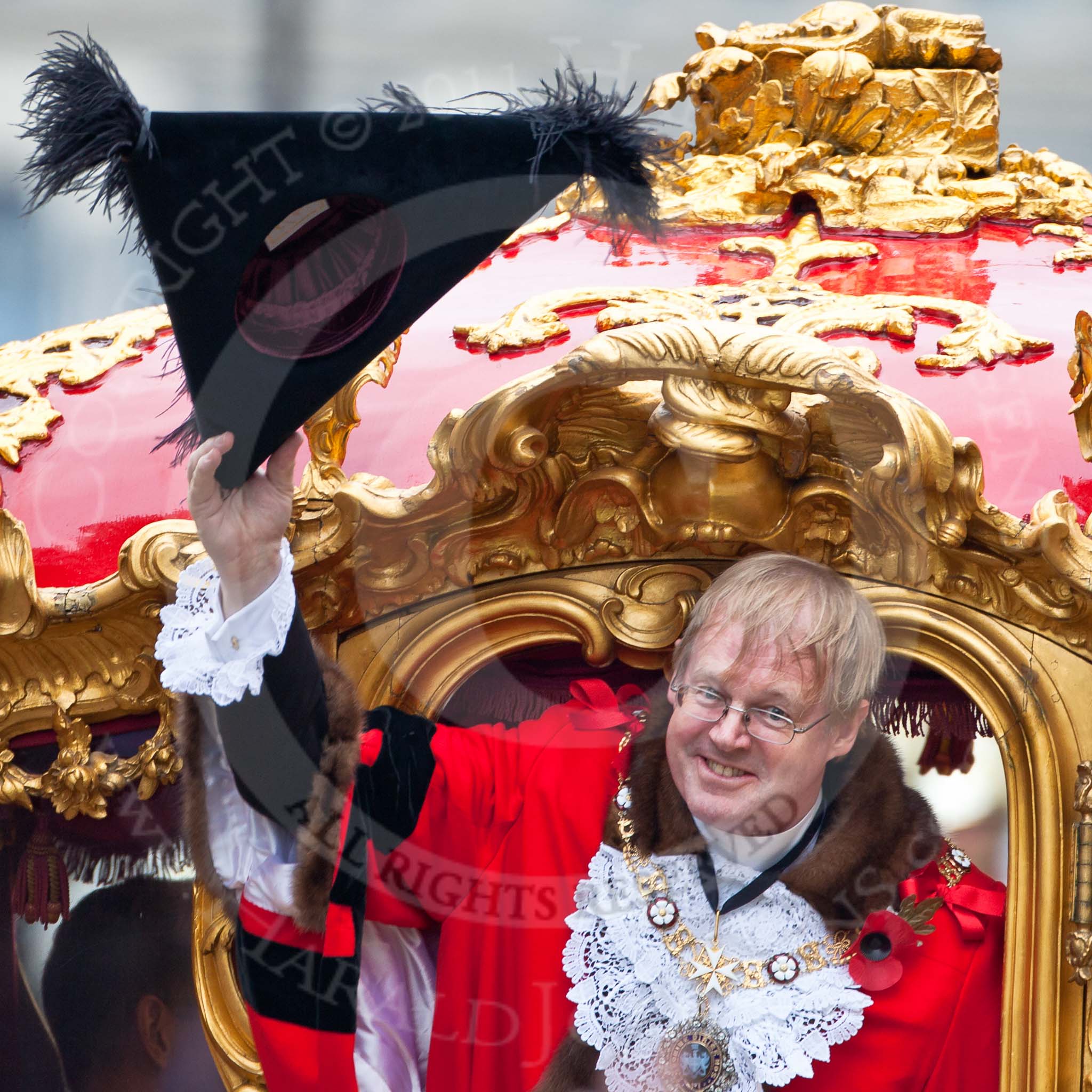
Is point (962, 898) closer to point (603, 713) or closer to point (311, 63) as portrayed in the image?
point (603, 713)

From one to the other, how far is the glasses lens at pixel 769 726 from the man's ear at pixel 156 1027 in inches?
28.1

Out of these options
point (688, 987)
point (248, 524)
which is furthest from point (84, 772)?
point (688, 987)

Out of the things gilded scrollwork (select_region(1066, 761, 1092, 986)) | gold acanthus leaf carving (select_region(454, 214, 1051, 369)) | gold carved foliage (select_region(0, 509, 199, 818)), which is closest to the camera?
gilded scrollwork (select_region(1066, 761, 1092, 986))

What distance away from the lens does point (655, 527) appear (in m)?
1.57

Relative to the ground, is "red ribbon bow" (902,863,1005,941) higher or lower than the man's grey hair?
lower

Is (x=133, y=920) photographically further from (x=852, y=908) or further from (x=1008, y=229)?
(x=1008, y=229)

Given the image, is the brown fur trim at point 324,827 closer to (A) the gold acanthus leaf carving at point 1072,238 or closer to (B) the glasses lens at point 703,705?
(B) the glasses lens at point 703,705

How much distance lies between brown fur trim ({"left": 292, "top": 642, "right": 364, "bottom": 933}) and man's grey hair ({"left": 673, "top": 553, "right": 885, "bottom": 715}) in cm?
33

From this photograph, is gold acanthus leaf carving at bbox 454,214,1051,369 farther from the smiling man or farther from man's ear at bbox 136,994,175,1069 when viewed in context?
man's ear at bbox 136,994,175,1069

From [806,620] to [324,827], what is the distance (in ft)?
1.59

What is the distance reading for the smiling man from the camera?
144cm

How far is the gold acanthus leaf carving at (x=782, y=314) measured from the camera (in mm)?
1755

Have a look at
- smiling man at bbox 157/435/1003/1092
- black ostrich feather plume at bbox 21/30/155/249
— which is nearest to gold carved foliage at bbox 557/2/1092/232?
smiling man at bbox 157/435/1003/1092

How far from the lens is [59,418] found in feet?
6.22
